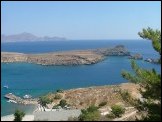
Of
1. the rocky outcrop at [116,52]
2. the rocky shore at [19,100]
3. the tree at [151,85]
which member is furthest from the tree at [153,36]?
the rocky outcrop at [116,52]

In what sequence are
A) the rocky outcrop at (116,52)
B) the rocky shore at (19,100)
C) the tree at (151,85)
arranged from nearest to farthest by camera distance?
the tree at (151,85) → the rocky shore at (19,100) → the rocky outcrop at (116,52)

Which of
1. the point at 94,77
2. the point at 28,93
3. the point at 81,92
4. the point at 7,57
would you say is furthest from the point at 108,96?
the point at 7,57

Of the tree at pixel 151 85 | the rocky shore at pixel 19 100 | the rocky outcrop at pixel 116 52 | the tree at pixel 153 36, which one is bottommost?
the rocky outcrop at pixel 116 52

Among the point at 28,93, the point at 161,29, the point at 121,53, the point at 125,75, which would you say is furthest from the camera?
the point at 121,53

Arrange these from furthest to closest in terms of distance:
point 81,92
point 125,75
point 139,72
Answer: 1. point 81,92
2. point 125,75
3. point 139,72

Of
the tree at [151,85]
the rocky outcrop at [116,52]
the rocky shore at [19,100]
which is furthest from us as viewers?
the rocky outcrop at [116,52]

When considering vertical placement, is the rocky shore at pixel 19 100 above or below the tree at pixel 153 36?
below

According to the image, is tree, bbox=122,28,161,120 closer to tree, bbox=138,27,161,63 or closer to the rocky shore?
tree, bbox=138,27,161,63

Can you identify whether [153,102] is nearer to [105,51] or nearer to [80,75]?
[80,75]

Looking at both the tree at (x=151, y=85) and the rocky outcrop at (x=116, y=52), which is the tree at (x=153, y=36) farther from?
the rocky outcrop at (x=116, y=52)
